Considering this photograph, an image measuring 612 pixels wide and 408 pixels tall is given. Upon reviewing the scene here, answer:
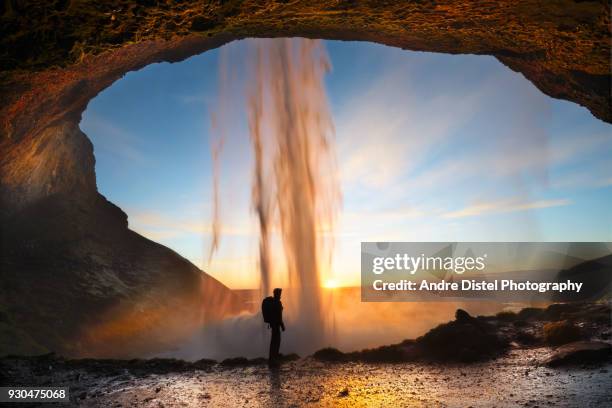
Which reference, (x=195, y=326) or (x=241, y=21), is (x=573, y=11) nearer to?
(x=241, y=21)

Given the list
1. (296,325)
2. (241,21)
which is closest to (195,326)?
(296,325)

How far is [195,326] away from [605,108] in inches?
1462

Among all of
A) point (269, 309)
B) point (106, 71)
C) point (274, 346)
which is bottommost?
point (274, 346)

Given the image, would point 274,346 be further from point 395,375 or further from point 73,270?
point 73,270

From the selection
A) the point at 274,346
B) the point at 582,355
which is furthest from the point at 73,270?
the point at 582,355

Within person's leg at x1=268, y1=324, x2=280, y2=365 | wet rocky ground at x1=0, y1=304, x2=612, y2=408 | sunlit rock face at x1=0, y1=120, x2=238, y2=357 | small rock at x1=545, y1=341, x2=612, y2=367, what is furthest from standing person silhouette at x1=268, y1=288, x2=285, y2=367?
sunlit rock face at x1=0, y1=120, x2=238, y2=357

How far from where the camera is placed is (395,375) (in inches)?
333

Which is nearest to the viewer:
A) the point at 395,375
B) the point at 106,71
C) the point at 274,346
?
the point at 395,375

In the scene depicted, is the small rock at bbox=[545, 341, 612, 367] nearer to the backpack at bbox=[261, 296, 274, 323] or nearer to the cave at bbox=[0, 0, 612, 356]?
the cave at bbox=[0, 0, 612, 356]

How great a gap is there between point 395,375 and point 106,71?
1748 centimetres

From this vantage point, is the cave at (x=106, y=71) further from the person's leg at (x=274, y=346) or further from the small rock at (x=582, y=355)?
the person's leg at (x=274, y=346)

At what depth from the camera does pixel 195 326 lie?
118ft

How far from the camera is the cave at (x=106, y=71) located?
23.0 feet

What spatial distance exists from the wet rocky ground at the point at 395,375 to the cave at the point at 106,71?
267 inches
